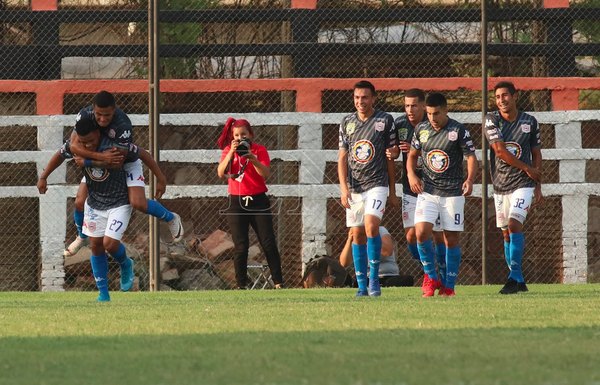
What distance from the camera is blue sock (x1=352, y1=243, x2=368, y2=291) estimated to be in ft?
41.5

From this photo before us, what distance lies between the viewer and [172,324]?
9.09 meters

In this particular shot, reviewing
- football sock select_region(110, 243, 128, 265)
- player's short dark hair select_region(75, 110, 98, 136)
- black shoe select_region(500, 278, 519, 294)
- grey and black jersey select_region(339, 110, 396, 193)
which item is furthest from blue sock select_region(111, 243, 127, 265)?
black shoe select_region(500, 278, 519, 294)

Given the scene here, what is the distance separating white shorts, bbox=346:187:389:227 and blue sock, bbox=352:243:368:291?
0.69 ft

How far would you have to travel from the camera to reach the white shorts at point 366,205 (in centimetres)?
1241

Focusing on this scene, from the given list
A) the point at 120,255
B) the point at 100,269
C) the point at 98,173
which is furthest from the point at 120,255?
the point at 98,173

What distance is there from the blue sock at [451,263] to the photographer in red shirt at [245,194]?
308cm

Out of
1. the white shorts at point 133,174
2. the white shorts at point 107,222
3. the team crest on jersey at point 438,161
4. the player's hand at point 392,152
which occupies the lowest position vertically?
the white shorts at point 107,222

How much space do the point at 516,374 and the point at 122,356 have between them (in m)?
1.97

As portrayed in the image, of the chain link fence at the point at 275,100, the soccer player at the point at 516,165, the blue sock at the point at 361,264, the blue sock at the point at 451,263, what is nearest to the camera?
the blue sock at the point at 361,264

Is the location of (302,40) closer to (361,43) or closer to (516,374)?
(361,43)

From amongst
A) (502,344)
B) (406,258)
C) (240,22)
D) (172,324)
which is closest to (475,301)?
(172,324)

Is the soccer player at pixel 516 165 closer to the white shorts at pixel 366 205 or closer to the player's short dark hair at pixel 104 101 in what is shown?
the white shorts at pixel 366 205

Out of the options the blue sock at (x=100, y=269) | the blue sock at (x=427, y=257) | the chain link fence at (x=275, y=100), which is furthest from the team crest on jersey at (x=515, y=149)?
the blue sock at (x=100, y=269)

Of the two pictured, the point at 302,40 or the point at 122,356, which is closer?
the point at 122,356
